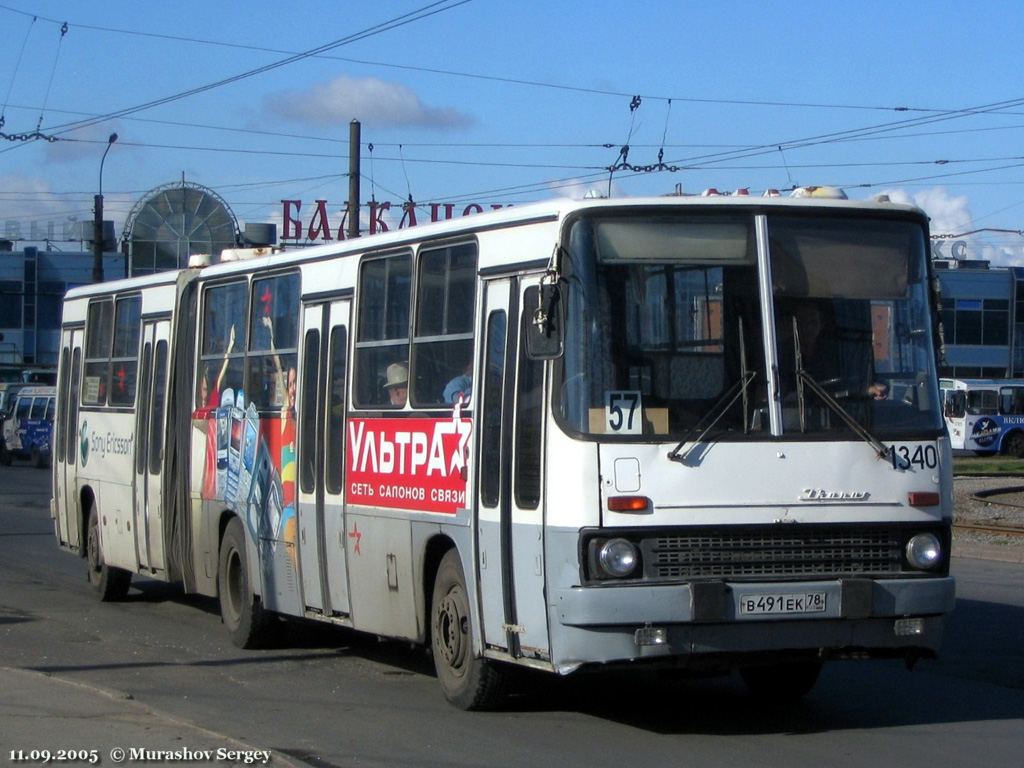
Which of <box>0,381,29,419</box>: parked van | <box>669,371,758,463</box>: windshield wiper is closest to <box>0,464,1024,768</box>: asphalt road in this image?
<box>669,371,758,463</box>: windshield wiper

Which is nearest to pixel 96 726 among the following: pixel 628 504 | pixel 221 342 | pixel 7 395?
pixel 628 504

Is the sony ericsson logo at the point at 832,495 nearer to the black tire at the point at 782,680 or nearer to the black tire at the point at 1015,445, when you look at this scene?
the black tire at the point at 782,680

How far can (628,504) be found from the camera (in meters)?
8.03

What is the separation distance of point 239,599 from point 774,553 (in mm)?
5884

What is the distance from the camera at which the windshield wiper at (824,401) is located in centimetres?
839

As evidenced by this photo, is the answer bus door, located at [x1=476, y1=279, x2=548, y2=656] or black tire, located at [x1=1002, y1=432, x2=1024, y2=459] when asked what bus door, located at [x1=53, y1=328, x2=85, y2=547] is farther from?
black tire, located at [x1=1002, y1=432, x2=1024, y2=459]

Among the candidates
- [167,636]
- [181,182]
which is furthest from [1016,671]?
[181,182]

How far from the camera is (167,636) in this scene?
13.4 metres

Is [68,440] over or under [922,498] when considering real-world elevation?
over

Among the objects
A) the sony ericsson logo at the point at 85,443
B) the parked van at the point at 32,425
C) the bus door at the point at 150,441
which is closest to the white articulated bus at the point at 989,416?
the parked van at the point at 32,425

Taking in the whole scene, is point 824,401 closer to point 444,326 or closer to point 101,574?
point 444,326

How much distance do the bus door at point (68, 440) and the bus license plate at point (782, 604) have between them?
405 inches

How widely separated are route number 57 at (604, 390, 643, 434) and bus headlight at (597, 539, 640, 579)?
1.86 feet

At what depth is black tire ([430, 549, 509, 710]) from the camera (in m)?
9.23
